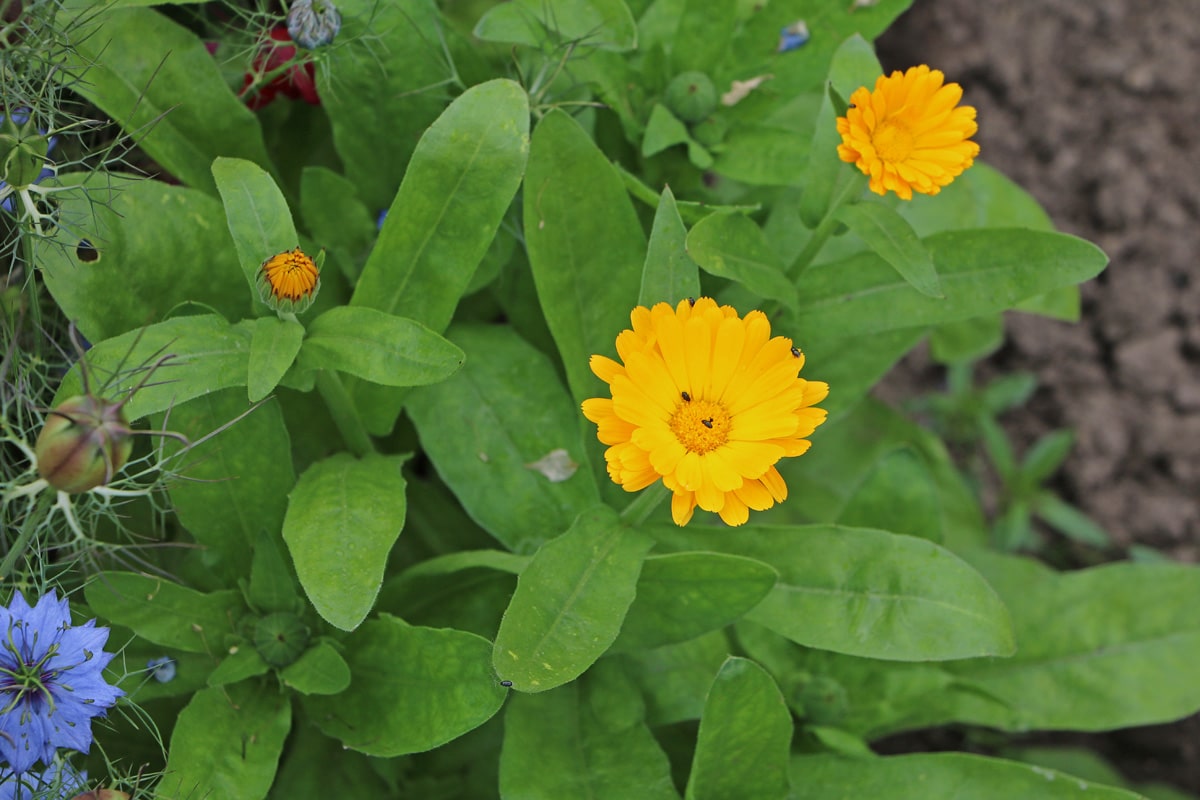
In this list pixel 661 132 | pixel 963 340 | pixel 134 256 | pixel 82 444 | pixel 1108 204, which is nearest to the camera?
pixel 82 444

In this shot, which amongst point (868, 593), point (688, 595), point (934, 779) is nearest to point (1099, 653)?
point (934, 779)

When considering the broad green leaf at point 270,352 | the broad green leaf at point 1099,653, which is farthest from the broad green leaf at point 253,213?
the broad green leaf at point 1099,653

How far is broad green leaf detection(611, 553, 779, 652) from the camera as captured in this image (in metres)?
1.54

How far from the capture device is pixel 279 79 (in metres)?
1.91

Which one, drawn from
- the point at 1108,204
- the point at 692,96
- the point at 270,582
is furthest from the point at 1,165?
the point at 1108,204

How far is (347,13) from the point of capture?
67.0 inches

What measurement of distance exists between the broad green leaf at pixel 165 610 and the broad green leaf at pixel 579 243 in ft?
2.04

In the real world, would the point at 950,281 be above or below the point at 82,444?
below

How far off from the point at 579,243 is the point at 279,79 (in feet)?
2.04

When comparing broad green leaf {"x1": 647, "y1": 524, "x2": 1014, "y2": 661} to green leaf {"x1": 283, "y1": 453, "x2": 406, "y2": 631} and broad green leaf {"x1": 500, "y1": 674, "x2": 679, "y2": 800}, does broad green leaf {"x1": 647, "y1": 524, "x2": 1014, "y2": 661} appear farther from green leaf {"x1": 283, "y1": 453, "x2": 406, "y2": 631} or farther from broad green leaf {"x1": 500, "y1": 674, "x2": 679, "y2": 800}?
green leaf {"x1": 283, "y1": 453, "x2": 406, "y2": 631}

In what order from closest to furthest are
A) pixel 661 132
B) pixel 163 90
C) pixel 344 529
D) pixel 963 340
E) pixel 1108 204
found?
pixel 344 529 < pixel 163 90 < pixel 661 132 < pixel 963 340 < pixel 1108 204

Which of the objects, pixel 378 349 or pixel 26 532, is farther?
pixel 378 349

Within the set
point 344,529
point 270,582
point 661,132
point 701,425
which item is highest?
point 661,132

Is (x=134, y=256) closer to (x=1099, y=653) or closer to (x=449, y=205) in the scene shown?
(x=449, y=205)
